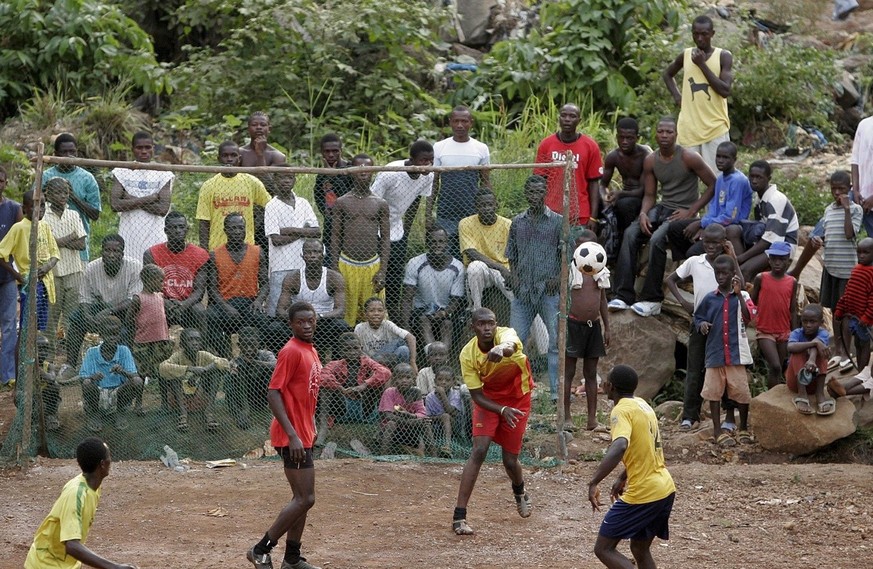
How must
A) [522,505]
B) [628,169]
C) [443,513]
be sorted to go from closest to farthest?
[522,505], [443,513], [628,169]

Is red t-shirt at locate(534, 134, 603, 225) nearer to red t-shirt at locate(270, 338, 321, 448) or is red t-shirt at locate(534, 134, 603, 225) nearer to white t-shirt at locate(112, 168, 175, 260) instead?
white t-shirt at locate(112, 168, 175, 260)

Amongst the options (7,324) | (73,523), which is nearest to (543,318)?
(7,324)

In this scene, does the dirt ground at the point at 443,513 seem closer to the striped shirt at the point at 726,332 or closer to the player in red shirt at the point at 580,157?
the striped shirt at the point at 726,332

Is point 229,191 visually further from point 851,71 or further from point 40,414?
point 851,71

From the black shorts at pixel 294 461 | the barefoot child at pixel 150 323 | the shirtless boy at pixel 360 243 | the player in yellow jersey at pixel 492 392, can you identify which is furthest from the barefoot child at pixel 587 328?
the black shorts at pixel 294 461

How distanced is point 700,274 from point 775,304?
2.27 feet

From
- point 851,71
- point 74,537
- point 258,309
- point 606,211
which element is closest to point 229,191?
point 258,309

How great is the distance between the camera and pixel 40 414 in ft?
32.3

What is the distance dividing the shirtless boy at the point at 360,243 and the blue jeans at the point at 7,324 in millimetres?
2932

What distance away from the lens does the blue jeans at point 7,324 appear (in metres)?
10.7

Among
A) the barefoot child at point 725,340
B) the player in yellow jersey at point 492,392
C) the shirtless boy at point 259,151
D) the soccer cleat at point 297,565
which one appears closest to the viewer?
the soccer cleat at point 297,565

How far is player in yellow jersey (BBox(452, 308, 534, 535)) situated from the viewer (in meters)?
8.23

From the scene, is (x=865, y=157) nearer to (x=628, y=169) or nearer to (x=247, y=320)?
(x=628, y=169)

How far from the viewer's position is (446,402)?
993cm
